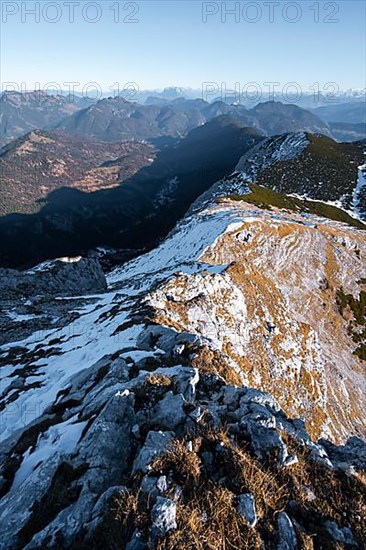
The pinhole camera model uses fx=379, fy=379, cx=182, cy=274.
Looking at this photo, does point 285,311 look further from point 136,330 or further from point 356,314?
point 136,330

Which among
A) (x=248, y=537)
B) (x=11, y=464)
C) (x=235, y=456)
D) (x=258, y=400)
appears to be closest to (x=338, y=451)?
(x=258, y=400)

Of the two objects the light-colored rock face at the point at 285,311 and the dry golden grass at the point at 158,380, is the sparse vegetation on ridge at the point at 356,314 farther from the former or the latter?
the dry golden grass at the point at 158,380

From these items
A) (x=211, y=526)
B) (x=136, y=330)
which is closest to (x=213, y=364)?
(x=136, y=330)

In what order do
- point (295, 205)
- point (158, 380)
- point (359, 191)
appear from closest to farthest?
point (158, 380) → point (295, 205) → point (359, 191)

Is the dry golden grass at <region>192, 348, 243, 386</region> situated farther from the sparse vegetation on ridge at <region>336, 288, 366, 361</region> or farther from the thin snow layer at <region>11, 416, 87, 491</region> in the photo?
the sparse vegetation on ridge at <region>336, 288, 366, 361</region>

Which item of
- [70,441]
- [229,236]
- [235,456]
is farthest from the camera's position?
[229,236]

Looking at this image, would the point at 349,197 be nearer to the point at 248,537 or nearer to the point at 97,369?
the point at 97,369

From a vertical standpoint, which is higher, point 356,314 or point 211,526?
point 211,526

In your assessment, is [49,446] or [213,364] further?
[213,364]
